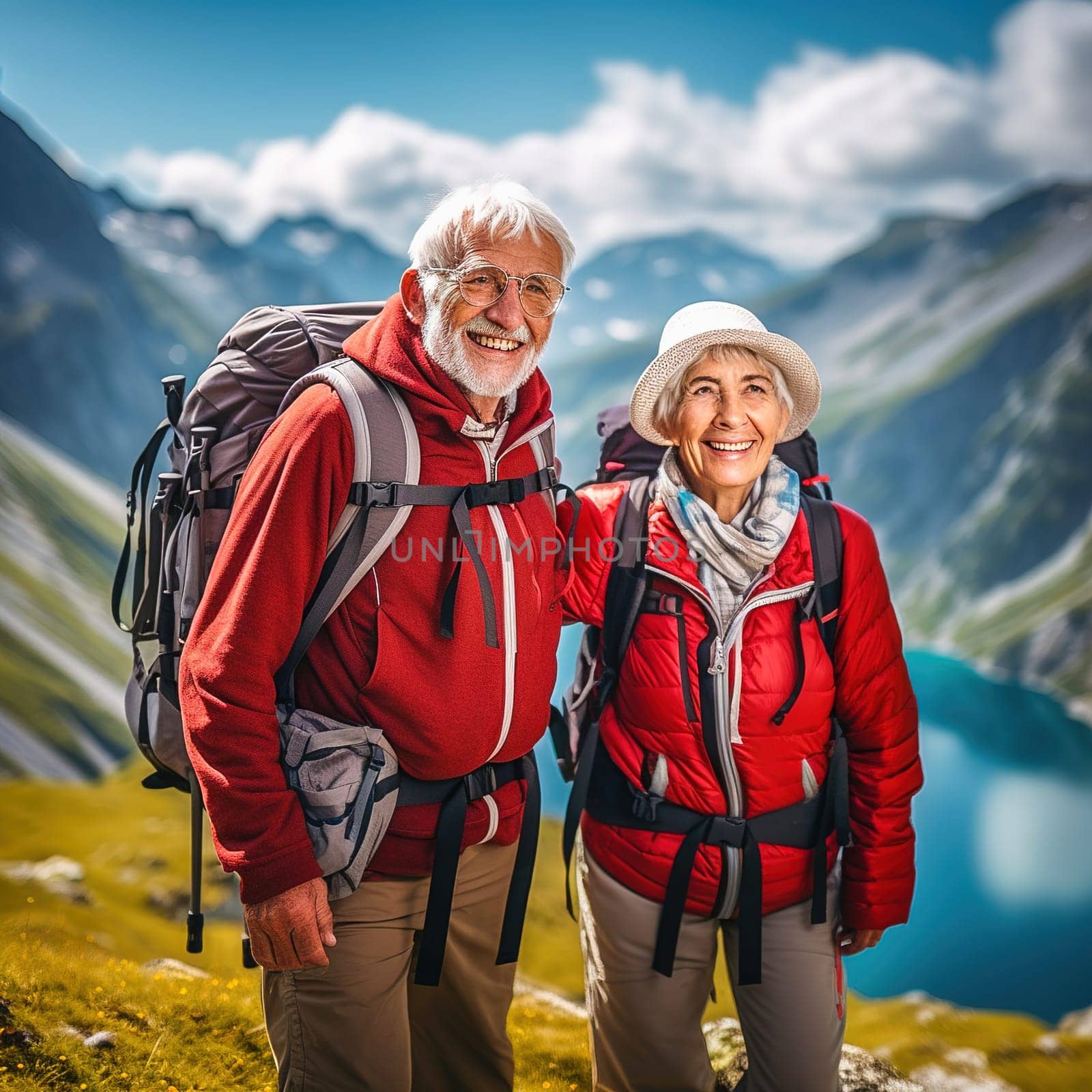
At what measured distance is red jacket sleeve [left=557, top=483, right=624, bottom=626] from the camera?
272cm

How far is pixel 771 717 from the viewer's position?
100.0 inches

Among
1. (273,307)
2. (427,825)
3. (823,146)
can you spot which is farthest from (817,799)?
(823,146)

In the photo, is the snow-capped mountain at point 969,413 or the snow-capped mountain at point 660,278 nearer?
the snow-capped mountain at point 969,413

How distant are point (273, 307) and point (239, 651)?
121 cm

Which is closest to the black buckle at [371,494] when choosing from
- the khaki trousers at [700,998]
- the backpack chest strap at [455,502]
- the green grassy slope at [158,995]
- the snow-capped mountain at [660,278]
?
the backpack chest strap at [455,502]

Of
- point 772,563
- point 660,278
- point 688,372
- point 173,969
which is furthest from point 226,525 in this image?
point 660,278

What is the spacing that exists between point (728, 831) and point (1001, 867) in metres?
8.70

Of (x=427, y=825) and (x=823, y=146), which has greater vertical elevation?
(x=823, y=146)

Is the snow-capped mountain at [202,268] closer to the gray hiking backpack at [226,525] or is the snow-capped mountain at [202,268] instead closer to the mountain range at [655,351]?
the mountain range at [655,351]

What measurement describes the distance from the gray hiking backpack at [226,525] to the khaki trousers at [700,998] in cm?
99

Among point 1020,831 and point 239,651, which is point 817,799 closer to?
point 239,651

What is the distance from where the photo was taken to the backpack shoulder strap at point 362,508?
6.88 ft

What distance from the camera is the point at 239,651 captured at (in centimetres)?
200

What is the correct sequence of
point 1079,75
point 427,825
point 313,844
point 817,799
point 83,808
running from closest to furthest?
point 313,844 → point 427,825 → point 817,799 → point 83,808 → point 1079,75
